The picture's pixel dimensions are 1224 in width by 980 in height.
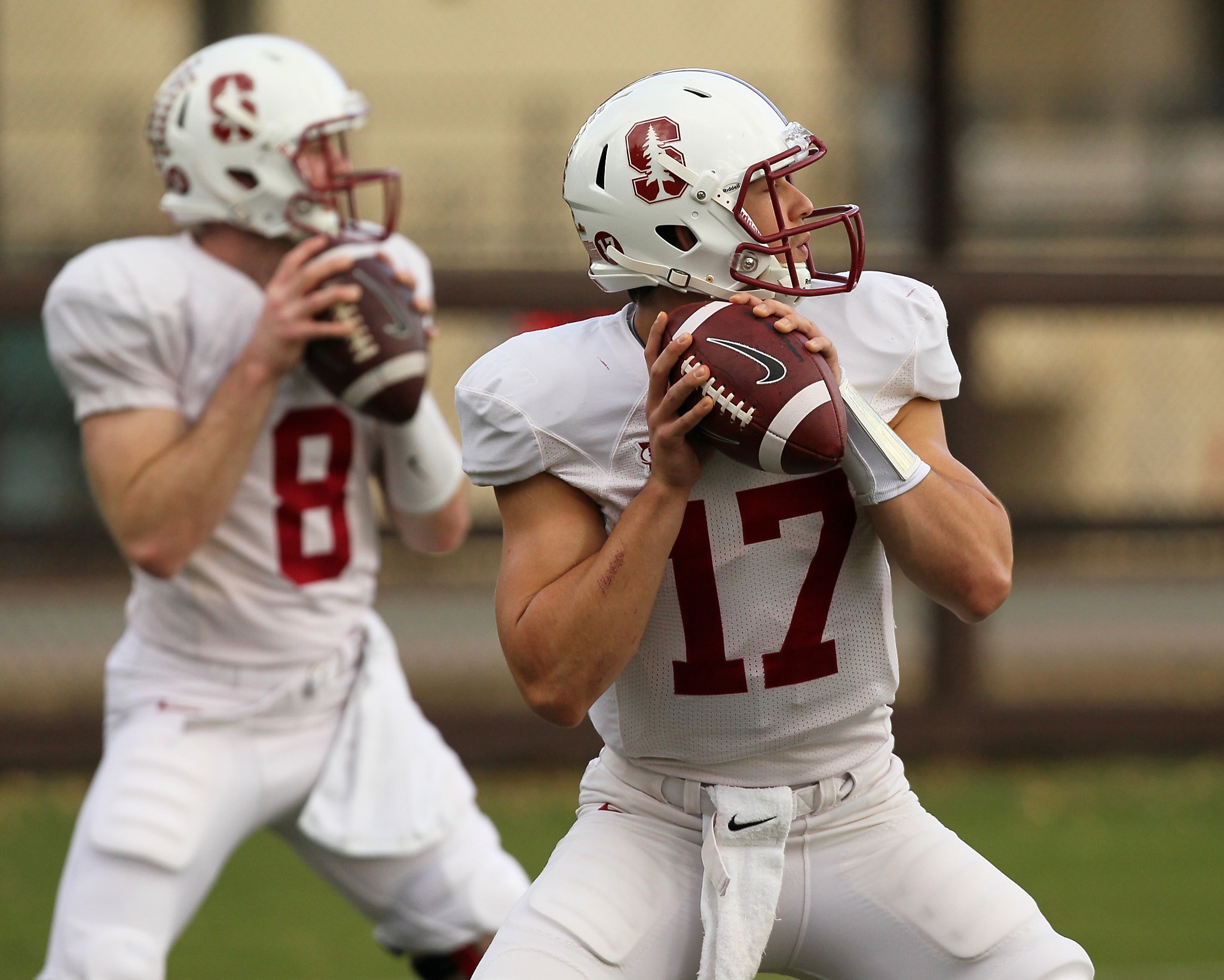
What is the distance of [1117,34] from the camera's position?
1324cm

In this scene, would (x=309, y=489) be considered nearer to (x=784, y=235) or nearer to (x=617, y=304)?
(x=784, y=235)

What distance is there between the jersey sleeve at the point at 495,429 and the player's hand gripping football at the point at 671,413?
18 cm

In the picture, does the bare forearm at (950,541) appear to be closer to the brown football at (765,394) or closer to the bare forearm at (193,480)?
the brown football at (765,394)

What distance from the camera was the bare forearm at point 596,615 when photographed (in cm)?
205

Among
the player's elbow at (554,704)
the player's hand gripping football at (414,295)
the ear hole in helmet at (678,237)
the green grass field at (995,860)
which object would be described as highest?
the ear hole in helmet at (678,237)

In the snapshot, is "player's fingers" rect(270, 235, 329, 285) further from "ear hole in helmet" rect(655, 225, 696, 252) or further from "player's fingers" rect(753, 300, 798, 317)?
"player's fingers" rect(753, 300, 798, 317)

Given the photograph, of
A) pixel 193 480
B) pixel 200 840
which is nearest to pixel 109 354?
pixel 193 480

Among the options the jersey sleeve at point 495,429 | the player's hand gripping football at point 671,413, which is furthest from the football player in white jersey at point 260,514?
the player's hand gripping football at point 671,413

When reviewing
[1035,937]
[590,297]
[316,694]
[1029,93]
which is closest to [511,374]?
[1035,937]

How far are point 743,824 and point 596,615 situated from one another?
373mm

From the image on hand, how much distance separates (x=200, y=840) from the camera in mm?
2910

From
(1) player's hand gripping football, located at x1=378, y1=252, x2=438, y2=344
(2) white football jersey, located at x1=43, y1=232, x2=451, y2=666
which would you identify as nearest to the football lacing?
(1) player's hand gripping football, located at x1=378, y1=252, x2=438, y2=344

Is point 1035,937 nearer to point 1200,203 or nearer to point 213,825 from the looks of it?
point 213,825

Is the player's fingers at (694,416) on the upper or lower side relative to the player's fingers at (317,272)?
upper
